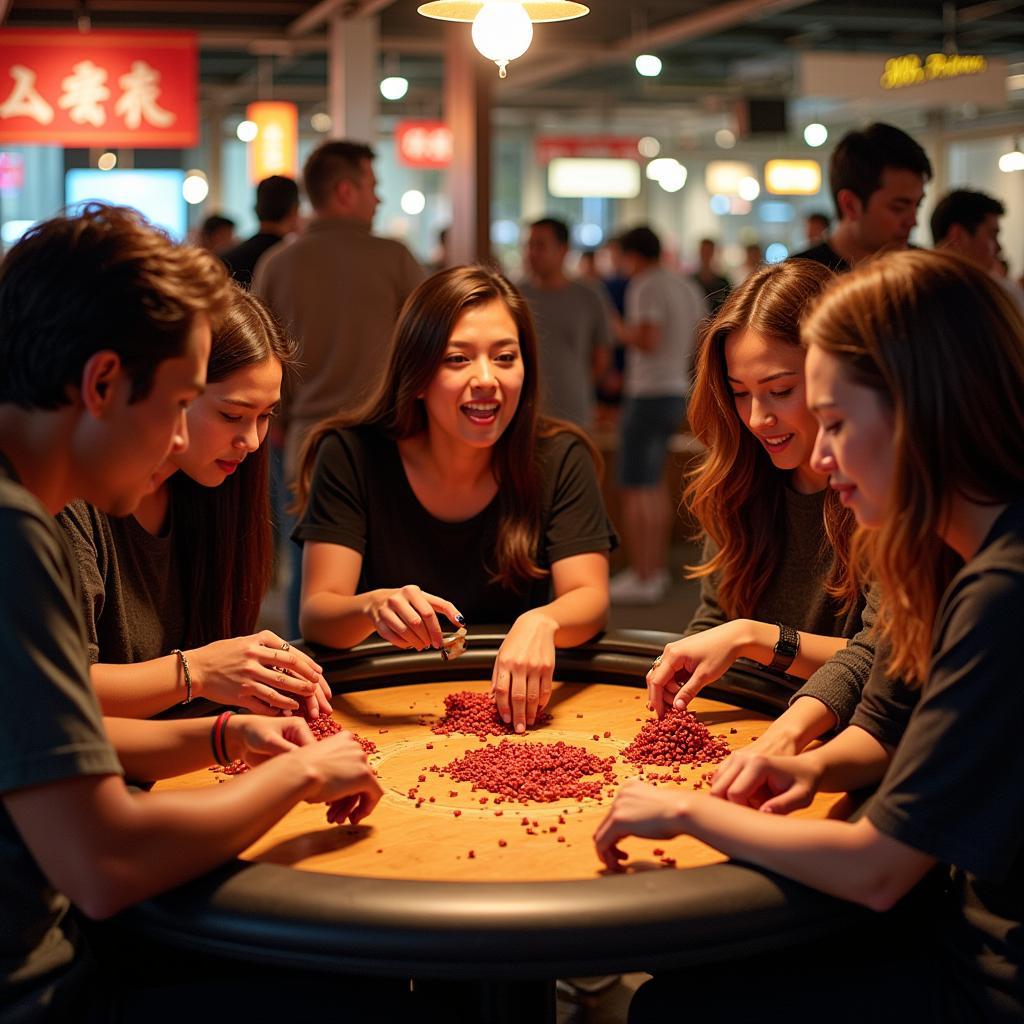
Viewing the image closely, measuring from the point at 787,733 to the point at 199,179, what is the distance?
14.3 meters

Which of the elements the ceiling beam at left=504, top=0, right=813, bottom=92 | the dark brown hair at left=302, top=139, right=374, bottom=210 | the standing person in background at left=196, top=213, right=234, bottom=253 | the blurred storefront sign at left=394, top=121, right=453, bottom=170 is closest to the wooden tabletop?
the dark brown hair at left=302, top=139, right=374, bottom=210

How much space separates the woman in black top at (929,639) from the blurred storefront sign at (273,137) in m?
9.41

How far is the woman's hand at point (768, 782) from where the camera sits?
1.57m

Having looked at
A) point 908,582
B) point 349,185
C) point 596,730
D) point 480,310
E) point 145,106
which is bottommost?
point 596,730

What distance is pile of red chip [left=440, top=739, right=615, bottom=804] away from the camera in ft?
5.80

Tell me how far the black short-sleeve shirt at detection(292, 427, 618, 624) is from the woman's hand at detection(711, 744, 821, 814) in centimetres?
117

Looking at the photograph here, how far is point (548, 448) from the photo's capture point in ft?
9.43

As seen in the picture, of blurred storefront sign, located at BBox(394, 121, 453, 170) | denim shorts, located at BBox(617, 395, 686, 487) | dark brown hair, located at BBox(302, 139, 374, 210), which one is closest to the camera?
dark brown hair, located at BBox(302, 139, 374, 210)

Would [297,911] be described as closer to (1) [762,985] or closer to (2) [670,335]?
(1) [762,985]

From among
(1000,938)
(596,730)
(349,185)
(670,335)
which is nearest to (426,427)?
(596,730)

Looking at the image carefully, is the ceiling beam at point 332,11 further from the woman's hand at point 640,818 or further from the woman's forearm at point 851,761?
the woman's hand at point 640,818

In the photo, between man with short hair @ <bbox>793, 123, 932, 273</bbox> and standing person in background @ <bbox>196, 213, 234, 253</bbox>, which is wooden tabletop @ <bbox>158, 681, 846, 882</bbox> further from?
standing person in background @ <bbox>196, 213, 234, 253</bbox>

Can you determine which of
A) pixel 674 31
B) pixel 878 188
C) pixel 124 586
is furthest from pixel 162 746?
pixel 674 31

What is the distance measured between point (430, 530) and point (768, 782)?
131cm
